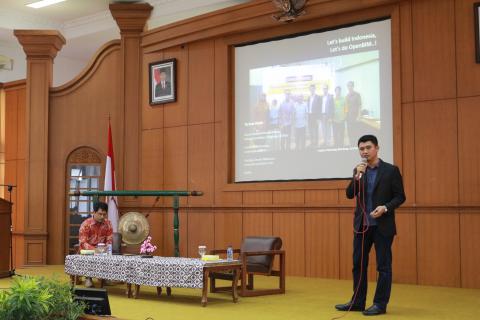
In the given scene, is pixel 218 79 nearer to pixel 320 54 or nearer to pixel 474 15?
pixel 320 54

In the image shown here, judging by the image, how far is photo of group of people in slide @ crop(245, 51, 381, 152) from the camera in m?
8.35

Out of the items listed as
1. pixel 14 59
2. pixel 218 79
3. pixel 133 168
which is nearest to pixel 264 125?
pixel 218 79

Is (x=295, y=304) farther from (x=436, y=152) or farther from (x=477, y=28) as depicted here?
(x=477, y=28)

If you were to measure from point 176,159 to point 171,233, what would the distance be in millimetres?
1086

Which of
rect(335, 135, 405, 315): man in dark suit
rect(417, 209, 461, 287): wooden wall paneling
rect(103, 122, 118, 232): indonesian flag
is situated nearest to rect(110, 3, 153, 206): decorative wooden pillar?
rect(103, 122, 118, 232): indonesian flag

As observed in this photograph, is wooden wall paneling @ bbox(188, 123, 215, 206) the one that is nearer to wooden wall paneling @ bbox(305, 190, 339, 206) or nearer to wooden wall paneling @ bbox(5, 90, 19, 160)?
wooden wall paneling @ bbox(305, 190, 339, 206)

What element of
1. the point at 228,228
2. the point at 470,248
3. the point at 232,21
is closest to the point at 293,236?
the point at 228,228

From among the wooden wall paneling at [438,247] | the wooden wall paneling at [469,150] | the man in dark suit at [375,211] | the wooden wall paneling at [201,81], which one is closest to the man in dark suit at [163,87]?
the wooden wall paneling at [201,81]

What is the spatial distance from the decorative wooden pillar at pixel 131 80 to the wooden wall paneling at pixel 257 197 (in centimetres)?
208

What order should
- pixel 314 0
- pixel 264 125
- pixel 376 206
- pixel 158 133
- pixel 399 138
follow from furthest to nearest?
pixel 158 133, pixel 264 125, pixel 314 0, pixel 399 138, pixel 376 206

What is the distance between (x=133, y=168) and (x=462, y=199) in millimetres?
5110

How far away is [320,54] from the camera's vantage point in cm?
878

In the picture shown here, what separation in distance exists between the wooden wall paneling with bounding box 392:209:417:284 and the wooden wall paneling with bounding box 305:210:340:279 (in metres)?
0.78

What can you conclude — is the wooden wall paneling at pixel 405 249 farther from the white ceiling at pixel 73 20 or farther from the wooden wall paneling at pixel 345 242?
the white ceiling at pixel 73 20
